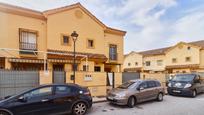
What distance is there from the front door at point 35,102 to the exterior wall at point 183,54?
121 feet

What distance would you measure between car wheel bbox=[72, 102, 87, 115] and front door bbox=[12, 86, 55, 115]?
39.7 inches

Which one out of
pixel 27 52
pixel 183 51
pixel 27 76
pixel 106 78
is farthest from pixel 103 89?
pixel 183 51

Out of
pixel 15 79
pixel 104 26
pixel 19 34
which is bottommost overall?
pixel 15 79

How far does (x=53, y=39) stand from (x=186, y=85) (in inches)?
504

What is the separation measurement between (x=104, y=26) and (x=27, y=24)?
9.40 metres

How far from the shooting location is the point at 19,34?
1689cm

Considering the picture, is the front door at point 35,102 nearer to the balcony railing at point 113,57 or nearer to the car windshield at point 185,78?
the car windshield at point 185,78

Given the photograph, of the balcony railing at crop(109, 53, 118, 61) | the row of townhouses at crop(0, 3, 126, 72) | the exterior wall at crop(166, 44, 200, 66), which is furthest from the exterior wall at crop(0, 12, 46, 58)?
the exterior wall at crop(166, 44, 200, 66)

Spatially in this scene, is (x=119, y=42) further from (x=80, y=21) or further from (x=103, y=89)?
(x=103, y=89)

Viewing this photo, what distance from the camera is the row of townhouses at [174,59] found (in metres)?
37.9

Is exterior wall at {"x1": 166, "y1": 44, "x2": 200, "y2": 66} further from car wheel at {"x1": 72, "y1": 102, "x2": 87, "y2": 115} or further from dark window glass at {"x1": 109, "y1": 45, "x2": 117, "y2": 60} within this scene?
car wheel at {"x1": 72, "y1": 102, "x2": 87, "y2": 115}

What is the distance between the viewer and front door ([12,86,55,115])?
7.16 m

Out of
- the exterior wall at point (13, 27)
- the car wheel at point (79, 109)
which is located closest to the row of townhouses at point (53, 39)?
the exterior wall at point (13, 27)

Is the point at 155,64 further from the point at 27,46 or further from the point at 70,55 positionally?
the point at 27,46
